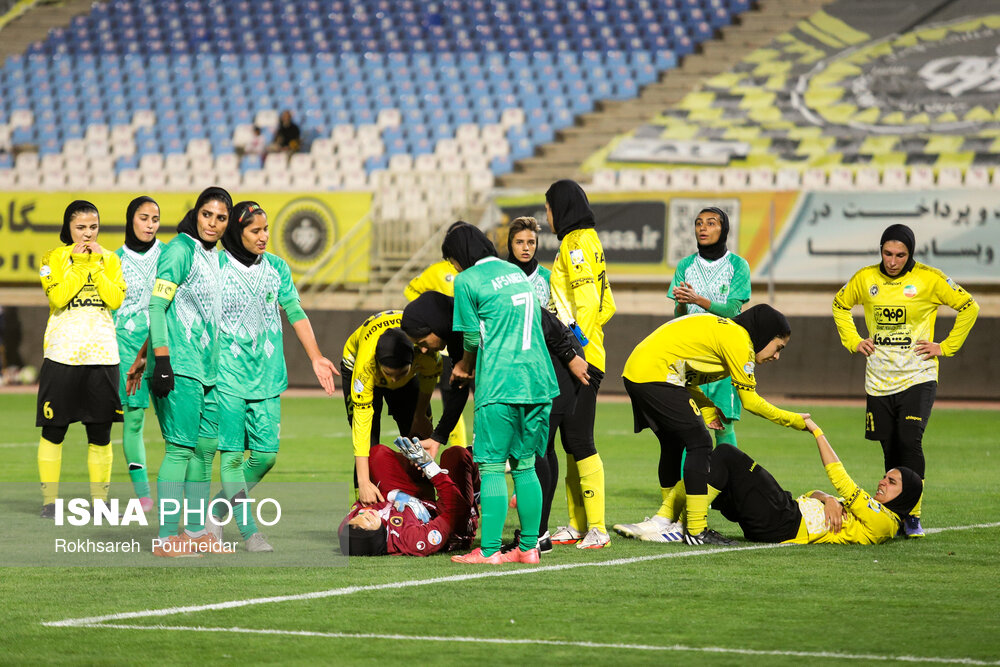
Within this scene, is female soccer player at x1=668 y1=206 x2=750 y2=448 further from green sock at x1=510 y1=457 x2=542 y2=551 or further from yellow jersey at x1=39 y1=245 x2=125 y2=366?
yellow jersey at x1=39 y1=245 x2=125 y2=366

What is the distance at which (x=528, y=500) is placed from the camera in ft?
25.1

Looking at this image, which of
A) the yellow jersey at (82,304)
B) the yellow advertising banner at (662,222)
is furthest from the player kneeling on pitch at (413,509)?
the yellow advertising banner at (662,222)

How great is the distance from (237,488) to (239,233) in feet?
4.83

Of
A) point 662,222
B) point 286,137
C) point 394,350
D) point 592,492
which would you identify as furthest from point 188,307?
point 286,137

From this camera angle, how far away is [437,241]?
89.4 feet

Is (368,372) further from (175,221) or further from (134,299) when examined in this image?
(175,221)

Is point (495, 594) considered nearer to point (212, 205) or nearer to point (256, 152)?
point (212, 205)

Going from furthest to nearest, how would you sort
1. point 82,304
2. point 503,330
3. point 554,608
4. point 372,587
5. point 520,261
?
1. point 82,304
2. point 520,261
3. point 503,330
4. point 372,587
5. point 554,608

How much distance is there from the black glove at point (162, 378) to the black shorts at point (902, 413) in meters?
4.73

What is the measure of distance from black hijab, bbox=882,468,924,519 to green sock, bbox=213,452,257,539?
3.93 meters

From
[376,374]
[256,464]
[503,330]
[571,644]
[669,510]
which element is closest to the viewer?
[571,644]

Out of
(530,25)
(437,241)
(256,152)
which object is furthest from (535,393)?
(530,25)

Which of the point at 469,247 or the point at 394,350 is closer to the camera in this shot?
the point at 469,247

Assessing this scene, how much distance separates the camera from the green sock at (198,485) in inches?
320
